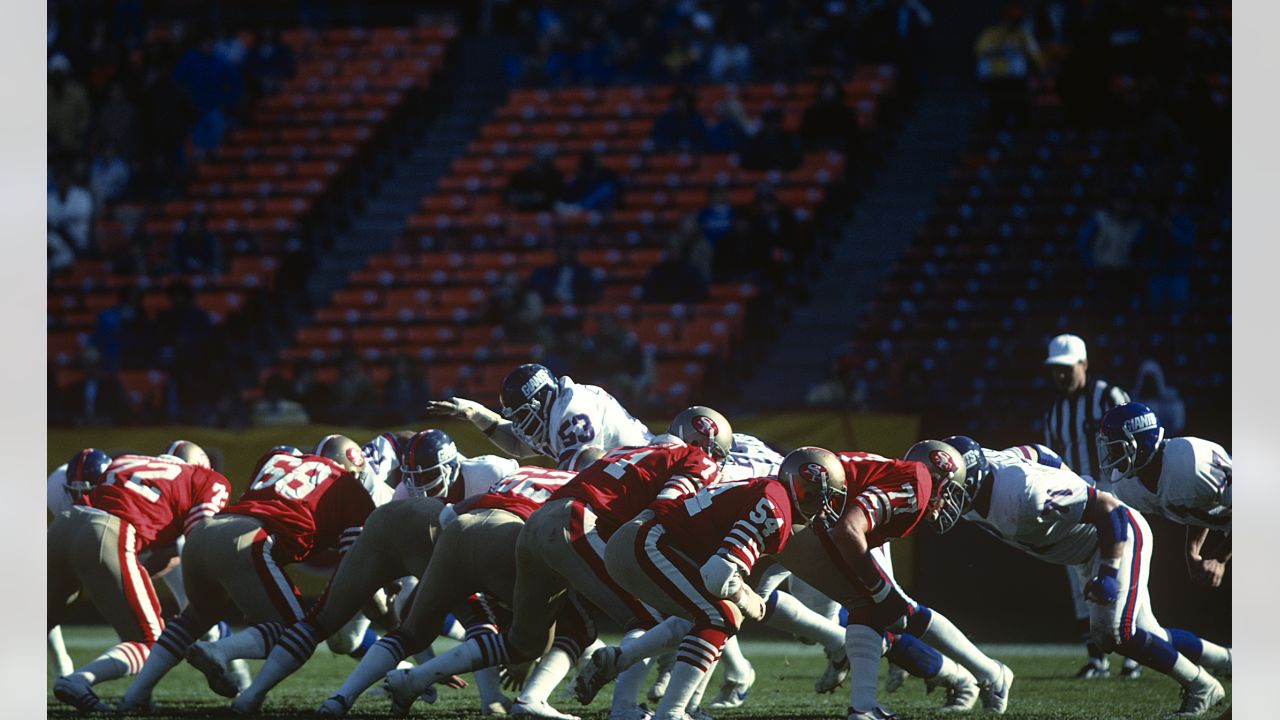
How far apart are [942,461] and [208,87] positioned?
12.4 metres

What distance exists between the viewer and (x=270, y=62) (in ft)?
57.6

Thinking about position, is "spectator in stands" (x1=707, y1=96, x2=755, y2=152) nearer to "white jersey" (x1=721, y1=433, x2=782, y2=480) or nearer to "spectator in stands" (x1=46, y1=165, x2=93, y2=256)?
"spectator in stands" (x1=46, y1=165, x2=93, y2=256)

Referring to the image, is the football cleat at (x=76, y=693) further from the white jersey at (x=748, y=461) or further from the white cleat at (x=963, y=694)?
the white cleat at (x=963, y=694)

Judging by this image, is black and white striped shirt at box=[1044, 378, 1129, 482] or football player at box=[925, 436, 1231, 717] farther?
black and white striped shirt at box=[1044, 378, 1129, 482]

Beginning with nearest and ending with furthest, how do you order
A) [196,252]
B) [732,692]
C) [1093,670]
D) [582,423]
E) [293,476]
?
[732,692]
[293,476]
[582,423]
[1093,670]
[196,252]

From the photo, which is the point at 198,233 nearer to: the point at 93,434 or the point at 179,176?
the point at 179,176

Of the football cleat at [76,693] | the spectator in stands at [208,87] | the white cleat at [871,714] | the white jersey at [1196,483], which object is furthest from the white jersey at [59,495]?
the spectator in stands at [208,87]

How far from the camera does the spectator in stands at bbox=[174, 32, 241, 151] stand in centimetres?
1683

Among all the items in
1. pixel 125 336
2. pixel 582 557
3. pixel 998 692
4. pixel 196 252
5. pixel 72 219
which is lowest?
pixel 125 336

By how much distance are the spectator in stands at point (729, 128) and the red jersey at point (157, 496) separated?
28.6 ft

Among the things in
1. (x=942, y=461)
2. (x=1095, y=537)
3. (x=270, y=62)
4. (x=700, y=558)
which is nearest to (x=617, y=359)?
(x=1095, y=537)

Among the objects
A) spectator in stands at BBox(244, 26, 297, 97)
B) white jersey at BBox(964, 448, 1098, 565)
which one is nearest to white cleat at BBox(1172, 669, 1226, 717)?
white jersey at BBox(964, 448, 1098, 565)

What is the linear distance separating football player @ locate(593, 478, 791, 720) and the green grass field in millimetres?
779

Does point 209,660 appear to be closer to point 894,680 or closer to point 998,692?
point 894,680
